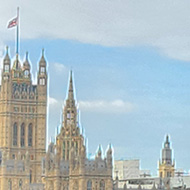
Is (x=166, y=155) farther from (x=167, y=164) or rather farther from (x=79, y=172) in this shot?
(x=79, y=172)

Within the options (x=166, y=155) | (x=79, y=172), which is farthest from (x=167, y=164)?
(x=79, y=172)

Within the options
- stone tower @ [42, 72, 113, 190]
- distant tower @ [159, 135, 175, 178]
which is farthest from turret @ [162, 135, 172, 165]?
stone tower @ [42, 72, 113, 190]

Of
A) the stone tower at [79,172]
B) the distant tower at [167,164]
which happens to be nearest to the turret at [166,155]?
the distant tower at [167,164]

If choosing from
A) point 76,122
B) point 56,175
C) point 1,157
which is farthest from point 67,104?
point 56,175

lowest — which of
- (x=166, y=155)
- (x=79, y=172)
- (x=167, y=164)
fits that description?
(x=79, y=172)

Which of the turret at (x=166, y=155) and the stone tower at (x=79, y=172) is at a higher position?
the turret at (x=166, y=155)

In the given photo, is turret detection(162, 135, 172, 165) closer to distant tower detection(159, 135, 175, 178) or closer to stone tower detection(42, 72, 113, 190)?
distant tower detection(159, 135, 175, 178)

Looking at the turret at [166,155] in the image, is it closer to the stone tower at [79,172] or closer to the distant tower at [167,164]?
the distant tower at [167,164]

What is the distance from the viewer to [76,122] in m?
162

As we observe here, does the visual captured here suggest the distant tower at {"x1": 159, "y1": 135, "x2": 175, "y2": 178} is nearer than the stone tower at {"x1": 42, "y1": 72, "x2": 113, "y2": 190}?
No

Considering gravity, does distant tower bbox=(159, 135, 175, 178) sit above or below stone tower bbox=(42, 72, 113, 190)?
above

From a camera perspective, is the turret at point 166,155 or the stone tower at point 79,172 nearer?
the stone tower at point 79,172

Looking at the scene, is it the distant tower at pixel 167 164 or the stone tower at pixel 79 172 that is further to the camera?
the distant tower at pixel 167 164

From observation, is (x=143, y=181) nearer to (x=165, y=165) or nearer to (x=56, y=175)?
(x=165, y=165)
